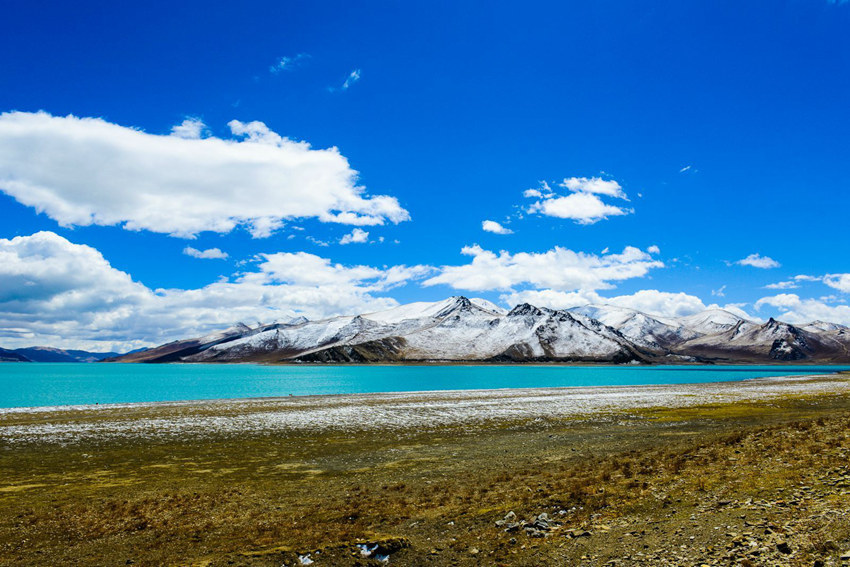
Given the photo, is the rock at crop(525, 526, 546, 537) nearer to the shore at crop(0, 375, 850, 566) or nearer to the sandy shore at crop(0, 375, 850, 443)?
the shore at crop(0, 375, 850, 566)

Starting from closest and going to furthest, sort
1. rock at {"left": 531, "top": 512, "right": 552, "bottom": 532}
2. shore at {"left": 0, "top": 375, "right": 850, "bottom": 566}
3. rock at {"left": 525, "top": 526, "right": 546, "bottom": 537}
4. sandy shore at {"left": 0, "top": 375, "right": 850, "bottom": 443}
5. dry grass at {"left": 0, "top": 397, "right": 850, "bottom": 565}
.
Result: 1. shore at {"left": 0, "top": 375, "right": 850, "bottom": 566}
2. dry grass at {"left": 0, "top": 397, "right": 850, "bottom": 565}
3. rock at {"left": 525, "top": 526, "right": 546, "bottom": 537}
4. rock at {"left": 531, "top": 512, "right": 552, "bottom": 532}
5. sandy shore at {"left": 0, "top": 375, "right": 850, "bottom": 443}

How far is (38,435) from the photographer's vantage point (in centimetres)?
4028

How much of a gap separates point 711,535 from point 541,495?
7.04 metres

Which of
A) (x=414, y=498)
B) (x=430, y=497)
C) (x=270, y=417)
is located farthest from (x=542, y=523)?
(x=270, y=417)

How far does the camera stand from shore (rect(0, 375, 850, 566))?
14.2m

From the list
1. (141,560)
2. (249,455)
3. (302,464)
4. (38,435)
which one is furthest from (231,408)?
(141,560)

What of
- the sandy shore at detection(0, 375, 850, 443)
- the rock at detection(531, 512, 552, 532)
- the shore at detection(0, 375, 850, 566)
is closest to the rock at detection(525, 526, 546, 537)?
the shore at detection(0, 375, 850, 566)

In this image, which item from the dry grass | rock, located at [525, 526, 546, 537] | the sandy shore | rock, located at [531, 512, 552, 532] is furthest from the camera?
the sandy shore

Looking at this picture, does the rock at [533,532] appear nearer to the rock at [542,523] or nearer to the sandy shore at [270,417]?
the rock at [542,523]

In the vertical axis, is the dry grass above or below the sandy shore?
above

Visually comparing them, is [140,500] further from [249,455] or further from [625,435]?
[625,435]

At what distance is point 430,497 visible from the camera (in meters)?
20.8

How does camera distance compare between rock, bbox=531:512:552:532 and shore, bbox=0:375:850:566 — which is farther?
rock, bbox=531:512:552:532

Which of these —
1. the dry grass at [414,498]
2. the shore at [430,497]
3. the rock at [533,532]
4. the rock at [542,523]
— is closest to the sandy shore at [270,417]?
the shore at [430,497]
